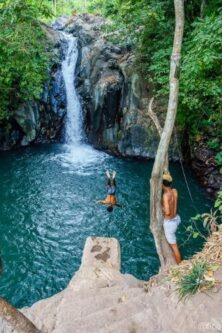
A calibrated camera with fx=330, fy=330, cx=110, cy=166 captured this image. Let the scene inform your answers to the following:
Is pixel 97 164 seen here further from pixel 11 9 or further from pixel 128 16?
pixel 11 9

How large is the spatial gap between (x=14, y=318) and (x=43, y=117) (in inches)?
740

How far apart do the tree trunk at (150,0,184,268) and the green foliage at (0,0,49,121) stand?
15.6 ft

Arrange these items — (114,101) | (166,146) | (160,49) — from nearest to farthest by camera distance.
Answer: (166,146) < (160,49) < (114,101)

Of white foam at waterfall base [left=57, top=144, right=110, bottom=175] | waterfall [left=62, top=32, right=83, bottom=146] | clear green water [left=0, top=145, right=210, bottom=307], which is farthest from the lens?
waterfall [left=62, top=32, right=83, bottom=146]

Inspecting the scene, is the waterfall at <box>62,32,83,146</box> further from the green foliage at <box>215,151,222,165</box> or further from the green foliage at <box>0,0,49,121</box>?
the green foliage at <box>215,151,222,165</box>

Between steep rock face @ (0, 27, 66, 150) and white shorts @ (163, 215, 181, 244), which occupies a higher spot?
steep rock face @ (0, 27, 66, 150)

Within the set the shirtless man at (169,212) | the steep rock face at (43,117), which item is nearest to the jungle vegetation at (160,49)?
the steep rock face at (43,117)

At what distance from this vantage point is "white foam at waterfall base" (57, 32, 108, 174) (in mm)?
18453

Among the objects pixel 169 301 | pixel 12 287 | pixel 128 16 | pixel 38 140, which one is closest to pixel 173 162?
pixel 128 16

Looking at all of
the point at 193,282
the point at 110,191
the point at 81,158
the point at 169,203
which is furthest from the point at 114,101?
the point at 193,282

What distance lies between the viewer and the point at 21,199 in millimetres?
14328

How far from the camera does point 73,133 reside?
73.3ft

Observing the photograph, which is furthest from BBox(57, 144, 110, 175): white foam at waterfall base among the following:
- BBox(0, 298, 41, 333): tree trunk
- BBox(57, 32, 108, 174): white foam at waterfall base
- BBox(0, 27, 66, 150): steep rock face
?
BBox(0, 298, 41, 333): tree trunk

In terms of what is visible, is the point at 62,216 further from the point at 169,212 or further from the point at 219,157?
the point at 169,212
